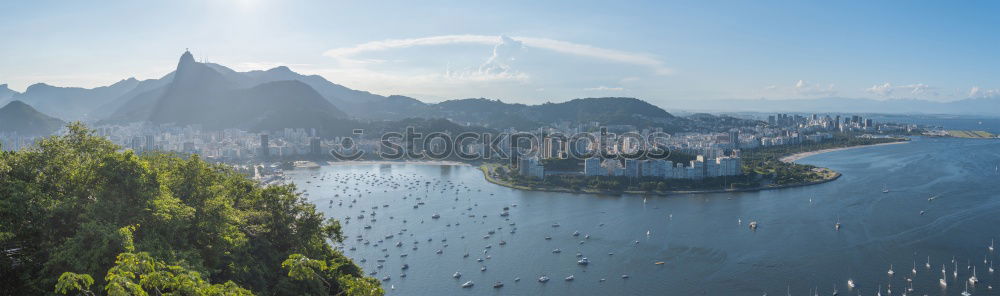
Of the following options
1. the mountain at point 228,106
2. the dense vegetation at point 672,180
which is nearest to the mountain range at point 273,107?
the mountain at point 228,106

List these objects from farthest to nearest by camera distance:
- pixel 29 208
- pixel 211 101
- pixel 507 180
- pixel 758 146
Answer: pixel 211 101 < pixel 758 146 < pixel 507 180 < pixel 29 208

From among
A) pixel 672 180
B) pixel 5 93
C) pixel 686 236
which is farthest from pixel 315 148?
pixel 5 93

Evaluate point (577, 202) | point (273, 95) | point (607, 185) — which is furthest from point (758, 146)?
point (273, 95)

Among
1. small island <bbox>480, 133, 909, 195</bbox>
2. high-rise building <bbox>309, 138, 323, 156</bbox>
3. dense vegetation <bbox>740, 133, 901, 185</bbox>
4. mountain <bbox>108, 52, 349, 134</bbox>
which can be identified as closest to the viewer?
small island <bbox>480, 133, 909, 195</bbox>

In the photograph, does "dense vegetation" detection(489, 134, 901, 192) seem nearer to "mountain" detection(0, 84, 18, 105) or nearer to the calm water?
the calm water

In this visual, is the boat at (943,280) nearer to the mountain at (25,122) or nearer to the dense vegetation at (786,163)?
the dense vegetation at (786,163)

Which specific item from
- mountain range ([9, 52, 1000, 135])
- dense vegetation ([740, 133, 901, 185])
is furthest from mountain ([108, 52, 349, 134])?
dense vegetation ([740, 133, 901, 185])

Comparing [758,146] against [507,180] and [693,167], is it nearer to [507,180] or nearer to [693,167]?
[693,167]
